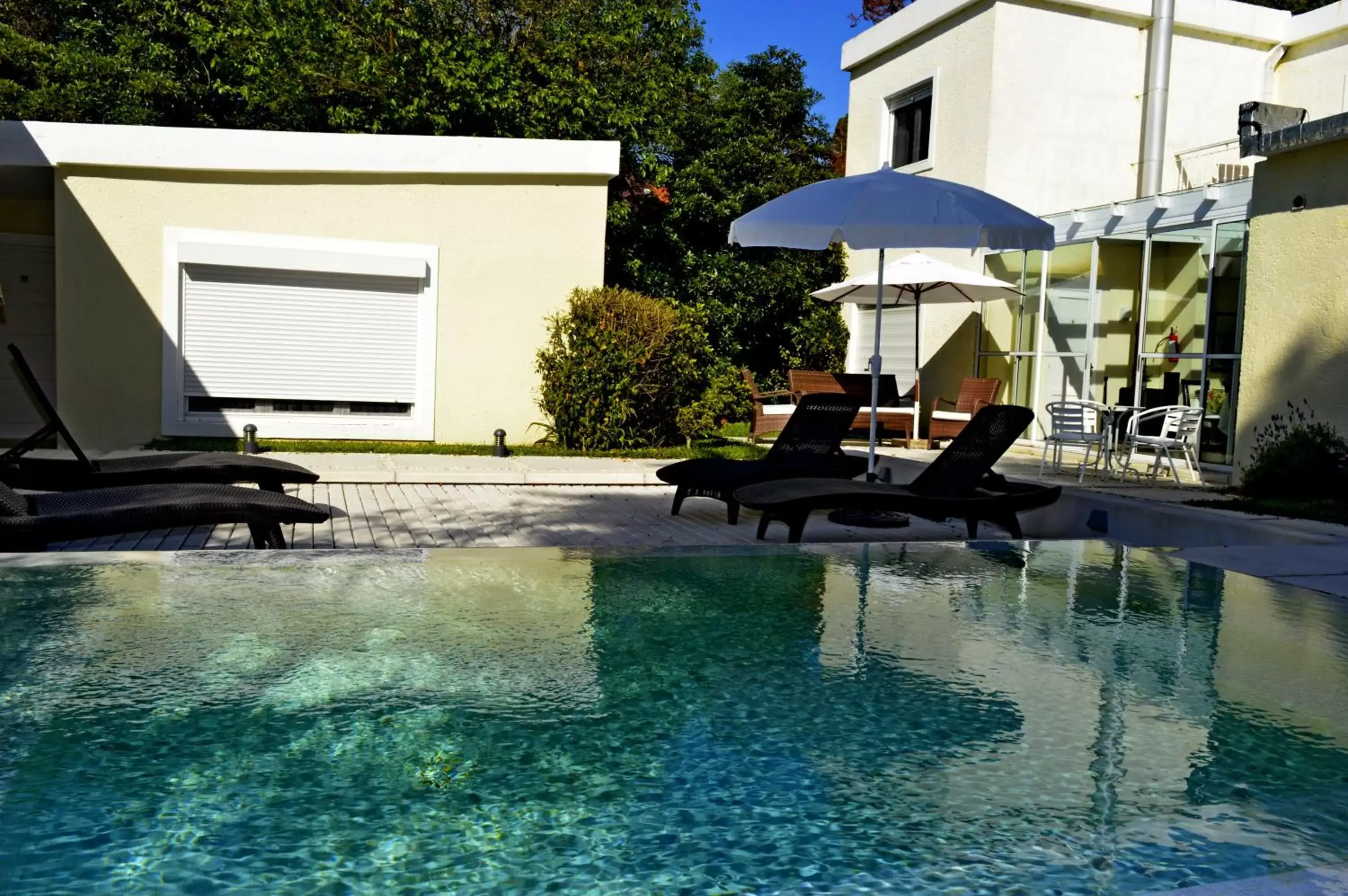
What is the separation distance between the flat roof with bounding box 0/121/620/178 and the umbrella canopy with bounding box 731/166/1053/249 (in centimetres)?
565

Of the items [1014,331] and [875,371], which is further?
[1014,331]

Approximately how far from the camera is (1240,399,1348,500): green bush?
29.7ft

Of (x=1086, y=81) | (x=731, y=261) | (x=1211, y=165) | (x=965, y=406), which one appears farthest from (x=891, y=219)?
(x=731, y=261)

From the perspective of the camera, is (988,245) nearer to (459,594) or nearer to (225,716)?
(459,594)

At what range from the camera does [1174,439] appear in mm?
11078

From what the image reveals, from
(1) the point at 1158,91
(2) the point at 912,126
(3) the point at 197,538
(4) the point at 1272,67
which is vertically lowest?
(3) the point at 197,538

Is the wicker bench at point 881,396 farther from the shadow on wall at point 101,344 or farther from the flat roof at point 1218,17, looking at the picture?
the shadow on wall at point 101,344

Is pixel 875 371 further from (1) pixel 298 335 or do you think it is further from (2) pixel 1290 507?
(1) pixel 298 335

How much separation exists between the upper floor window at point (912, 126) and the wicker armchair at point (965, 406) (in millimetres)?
4734

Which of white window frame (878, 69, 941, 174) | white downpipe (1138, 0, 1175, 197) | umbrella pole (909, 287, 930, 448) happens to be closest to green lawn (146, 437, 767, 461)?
umbrella pole (909, 287, 930, 448)

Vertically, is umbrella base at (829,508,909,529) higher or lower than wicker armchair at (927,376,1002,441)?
lower

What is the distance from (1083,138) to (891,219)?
11.2 meters

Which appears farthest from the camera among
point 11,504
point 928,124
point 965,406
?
point 928,124

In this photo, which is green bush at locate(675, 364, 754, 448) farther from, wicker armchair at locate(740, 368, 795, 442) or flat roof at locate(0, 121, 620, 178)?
flat roof at locate(0, 121, 620, 178)
